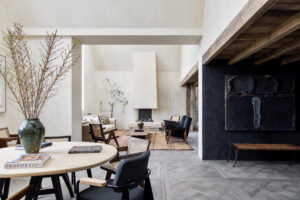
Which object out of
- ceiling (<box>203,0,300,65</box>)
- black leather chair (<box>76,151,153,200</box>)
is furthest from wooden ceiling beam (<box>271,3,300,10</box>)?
black leather chair (<box>76,151,153,200</box>)

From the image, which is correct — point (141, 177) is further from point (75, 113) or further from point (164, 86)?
point (164, 86)

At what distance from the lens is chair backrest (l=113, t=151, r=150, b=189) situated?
1.46 m

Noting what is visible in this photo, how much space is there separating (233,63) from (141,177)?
10.9ft

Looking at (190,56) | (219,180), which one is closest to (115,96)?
(190,56)

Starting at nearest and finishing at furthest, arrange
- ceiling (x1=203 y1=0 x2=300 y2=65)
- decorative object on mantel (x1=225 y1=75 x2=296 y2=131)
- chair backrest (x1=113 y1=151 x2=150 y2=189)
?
1. chair backrest (x1=113 y1=151 x2=150 y2=189)
2. ceiling (x1=203 y1=0 x2=300 y2=65)
3. decorative object on mantel (x1=225 y1=75 x2=296 y2=131)

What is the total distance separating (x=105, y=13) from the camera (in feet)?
13.2

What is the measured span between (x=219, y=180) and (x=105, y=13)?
3.61 meters

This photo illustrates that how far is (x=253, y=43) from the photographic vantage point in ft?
9.85

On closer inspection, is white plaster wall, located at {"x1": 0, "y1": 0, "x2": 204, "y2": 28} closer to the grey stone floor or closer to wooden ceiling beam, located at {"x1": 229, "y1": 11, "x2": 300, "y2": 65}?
wooden ceiling beam, located at {"x1": 229, "y1": 11, "x2": 300, "y2": 65}

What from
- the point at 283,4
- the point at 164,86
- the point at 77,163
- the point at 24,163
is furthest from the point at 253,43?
the point at 164,86

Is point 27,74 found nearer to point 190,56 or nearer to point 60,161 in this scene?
point 60,161

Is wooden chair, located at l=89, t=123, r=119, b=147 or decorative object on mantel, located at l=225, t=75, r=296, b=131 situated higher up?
decorative object on mantel, located at l=225, t=75, r=296, b=131

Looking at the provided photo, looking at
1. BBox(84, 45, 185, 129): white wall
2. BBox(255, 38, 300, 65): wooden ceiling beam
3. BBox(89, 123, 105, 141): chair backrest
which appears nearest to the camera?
BBox(255, 38, 300, 65): wooden ceiling beam

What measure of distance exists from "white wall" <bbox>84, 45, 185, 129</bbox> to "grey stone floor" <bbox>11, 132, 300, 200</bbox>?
225 inches
